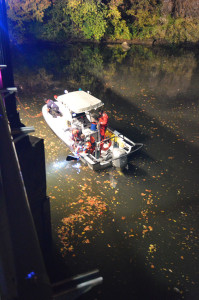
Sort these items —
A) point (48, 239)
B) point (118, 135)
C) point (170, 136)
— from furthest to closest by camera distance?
1. point (170, 136)
2. point (118, 135)
3. point (48, 239)

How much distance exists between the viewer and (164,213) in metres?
9.14

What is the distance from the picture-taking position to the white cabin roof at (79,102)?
11367 mm

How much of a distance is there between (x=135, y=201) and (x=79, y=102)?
5.31m

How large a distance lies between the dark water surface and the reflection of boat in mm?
552

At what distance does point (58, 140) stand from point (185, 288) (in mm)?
9075

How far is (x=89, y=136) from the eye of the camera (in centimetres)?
1165

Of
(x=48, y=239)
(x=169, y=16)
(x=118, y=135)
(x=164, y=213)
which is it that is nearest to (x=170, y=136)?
(x=118, y=135)

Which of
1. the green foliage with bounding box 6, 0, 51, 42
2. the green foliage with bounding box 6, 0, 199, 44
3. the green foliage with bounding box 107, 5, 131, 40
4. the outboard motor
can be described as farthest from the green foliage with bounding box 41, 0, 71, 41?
the outboard motor

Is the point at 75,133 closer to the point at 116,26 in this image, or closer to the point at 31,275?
the point at 31,275

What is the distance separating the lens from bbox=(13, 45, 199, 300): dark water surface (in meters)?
7.07

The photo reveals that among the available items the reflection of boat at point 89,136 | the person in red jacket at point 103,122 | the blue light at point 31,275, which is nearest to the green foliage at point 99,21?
the reflection of boat at point 89,136

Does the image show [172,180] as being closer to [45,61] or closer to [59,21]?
[45,61]

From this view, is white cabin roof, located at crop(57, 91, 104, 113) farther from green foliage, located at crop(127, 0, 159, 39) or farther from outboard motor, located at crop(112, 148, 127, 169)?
green foliage, located at crop(127, 0, 159, 39)

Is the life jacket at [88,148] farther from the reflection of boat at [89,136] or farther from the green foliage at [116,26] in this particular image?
the green foliage at [116,26]
